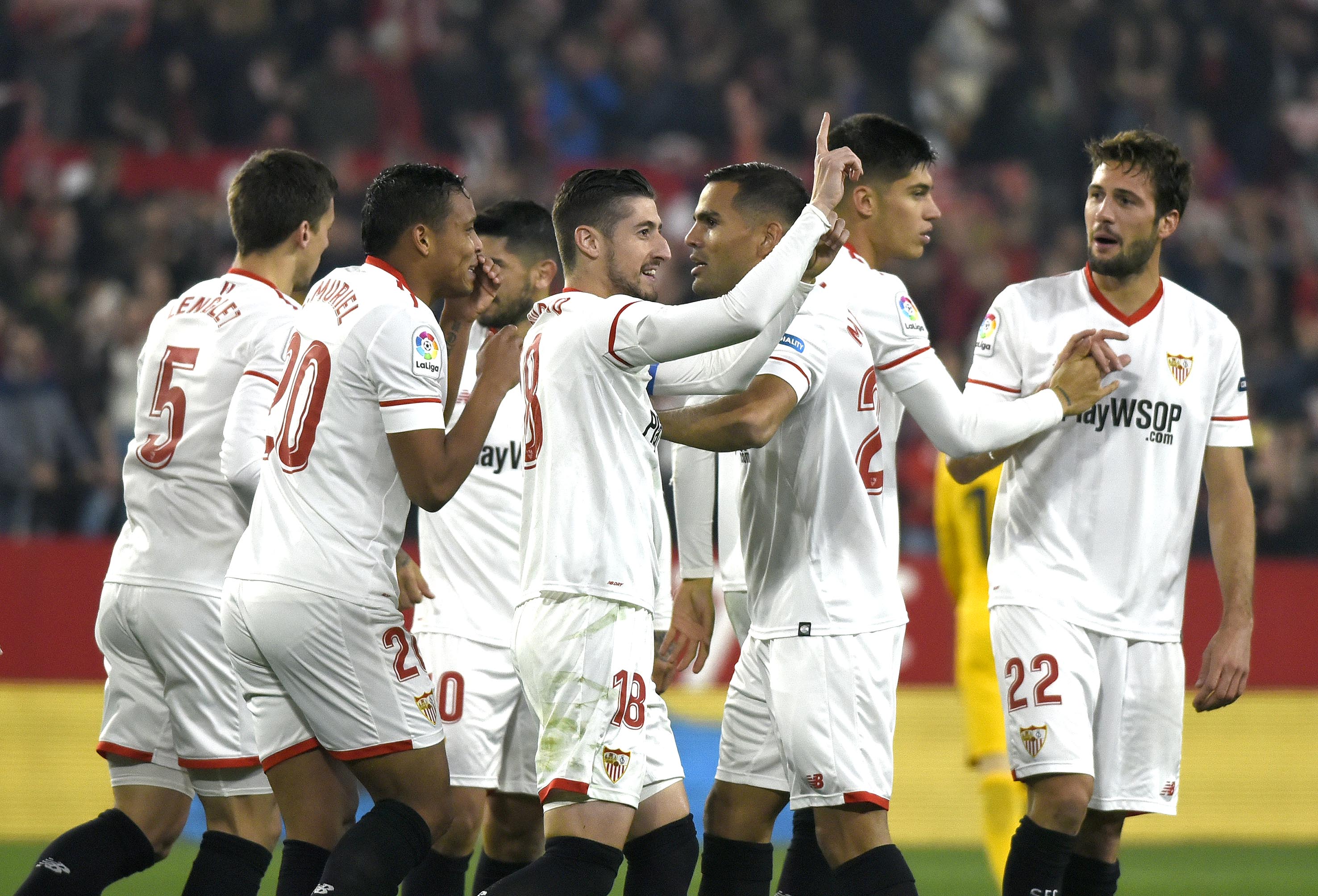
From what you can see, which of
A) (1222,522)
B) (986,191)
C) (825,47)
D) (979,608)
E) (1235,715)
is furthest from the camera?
(825,47)

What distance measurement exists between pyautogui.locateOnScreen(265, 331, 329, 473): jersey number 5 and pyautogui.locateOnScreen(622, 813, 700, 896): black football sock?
1507 millimetres

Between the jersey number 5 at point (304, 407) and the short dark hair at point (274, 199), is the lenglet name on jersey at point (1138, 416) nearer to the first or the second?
the jersey number 5 at point (304, 407)

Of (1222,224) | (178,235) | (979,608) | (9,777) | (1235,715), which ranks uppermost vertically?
(1222,224)

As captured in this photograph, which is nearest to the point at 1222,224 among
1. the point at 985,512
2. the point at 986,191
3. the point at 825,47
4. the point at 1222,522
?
the point at 986,191

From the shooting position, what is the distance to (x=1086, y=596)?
16.4 ft

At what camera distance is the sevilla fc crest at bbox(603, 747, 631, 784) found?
13.6 feet

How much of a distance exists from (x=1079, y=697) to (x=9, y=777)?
6.59 metres

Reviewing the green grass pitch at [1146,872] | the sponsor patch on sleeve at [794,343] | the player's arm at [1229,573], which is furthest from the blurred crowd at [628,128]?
the sponsor patch on sleeve at [794,343]

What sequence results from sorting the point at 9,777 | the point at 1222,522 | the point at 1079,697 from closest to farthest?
the point at 1079,697 < the point at 1222,522 < the point at 9,777

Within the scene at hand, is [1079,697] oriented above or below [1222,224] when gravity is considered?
below

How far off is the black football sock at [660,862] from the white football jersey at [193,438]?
1556 mm

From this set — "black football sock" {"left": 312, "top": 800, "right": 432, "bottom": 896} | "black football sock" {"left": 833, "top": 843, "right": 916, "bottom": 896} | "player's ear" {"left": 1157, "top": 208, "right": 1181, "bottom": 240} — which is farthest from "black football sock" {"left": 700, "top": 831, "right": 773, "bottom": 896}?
"player's ear" {"left": 1157, "top": 208, "right": 1181, "bottom": 240}

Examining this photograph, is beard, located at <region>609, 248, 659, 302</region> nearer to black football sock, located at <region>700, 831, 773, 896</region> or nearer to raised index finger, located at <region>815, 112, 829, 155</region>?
raised index finger, located at <region>815, 112, 829, 155</region>

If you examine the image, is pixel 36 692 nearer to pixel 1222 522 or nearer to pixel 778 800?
pixel 778 800
